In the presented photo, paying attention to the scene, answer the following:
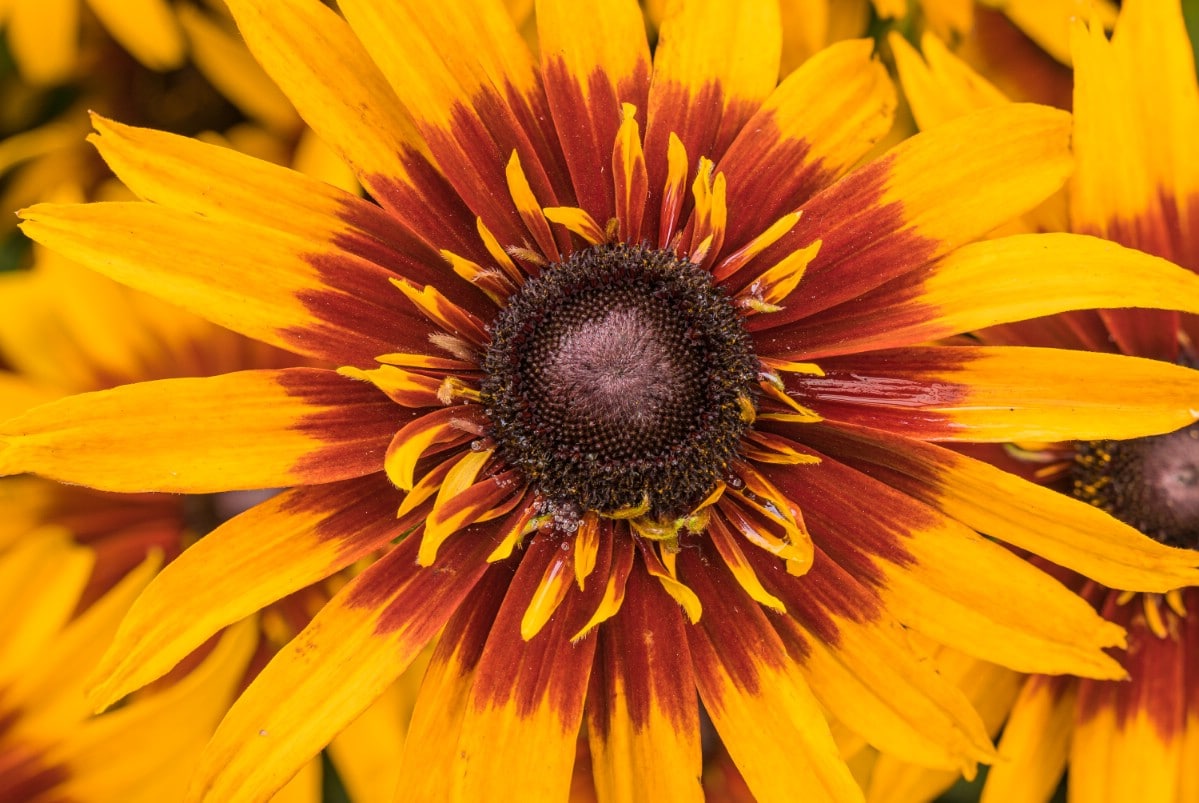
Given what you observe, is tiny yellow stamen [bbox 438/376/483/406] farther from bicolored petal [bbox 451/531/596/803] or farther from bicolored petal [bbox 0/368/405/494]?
bicolored petal [bbox 451/531/596/803]

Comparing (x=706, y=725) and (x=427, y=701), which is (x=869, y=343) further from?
(x=706, y=725)

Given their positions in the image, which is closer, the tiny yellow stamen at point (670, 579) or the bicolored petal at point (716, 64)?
the tiny yellow stamen at point (670, 579)

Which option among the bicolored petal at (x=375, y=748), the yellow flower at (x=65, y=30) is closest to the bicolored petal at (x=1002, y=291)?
the bicolored petal at (x=375, y=748)

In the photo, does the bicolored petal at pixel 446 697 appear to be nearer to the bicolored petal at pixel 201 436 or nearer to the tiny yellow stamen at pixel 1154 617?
the bicolored petal at pixel 201 436

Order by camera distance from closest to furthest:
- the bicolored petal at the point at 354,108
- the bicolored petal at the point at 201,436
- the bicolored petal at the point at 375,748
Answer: the bicolored petal at the point at 201,436 → the bicolored petal at the point at 354,108 → the bicolored petal at the point at 375,748

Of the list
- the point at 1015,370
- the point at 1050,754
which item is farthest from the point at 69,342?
the point at 1050,754

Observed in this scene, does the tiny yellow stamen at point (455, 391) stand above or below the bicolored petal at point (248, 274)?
below

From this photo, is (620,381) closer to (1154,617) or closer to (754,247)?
(754,247)

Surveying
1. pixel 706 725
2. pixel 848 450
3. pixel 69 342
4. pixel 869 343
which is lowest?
pixel 706 725
